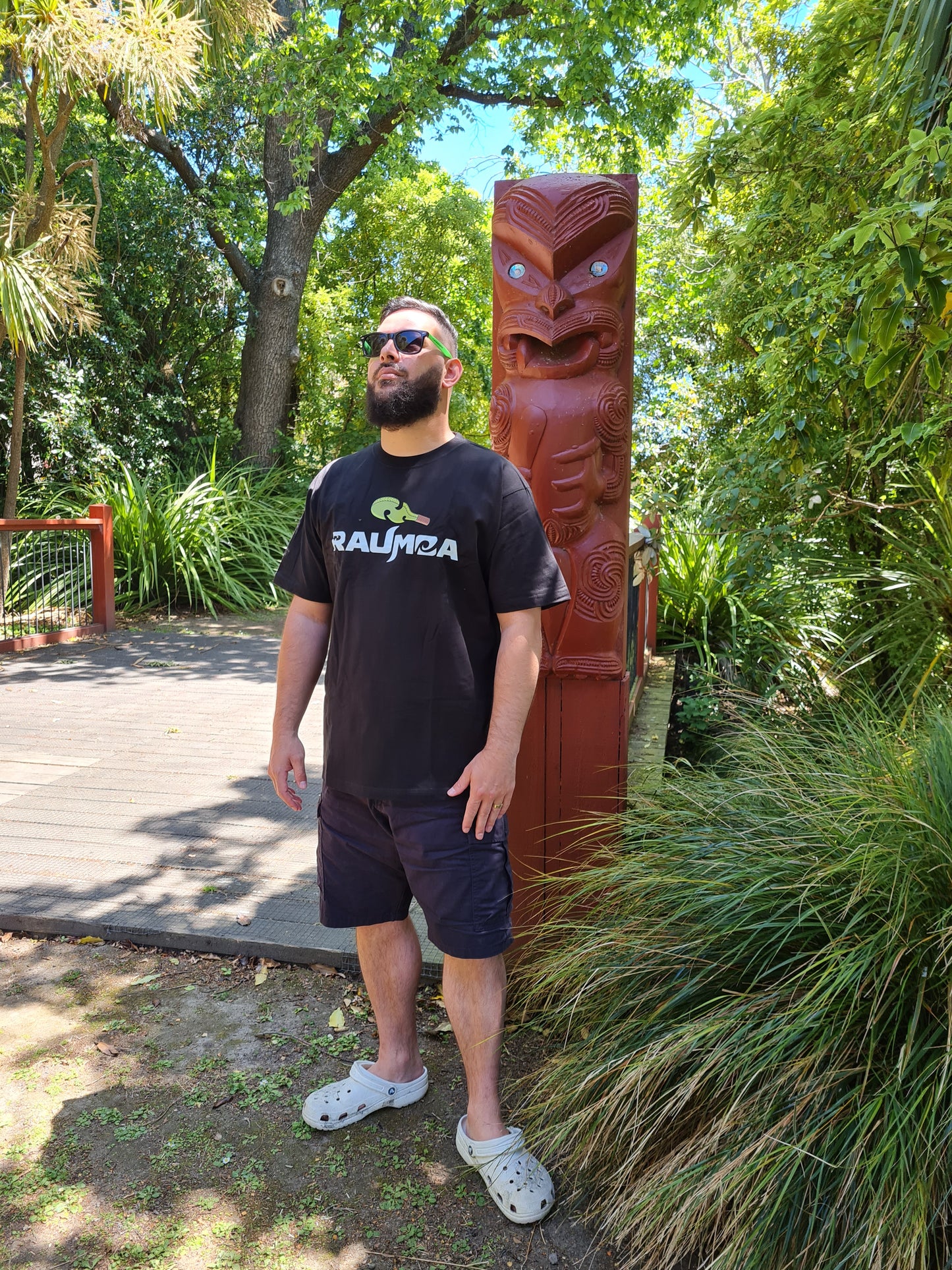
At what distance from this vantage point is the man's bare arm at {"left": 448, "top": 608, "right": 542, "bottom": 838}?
219 centimetres

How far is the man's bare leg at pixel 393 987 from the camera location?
247cm

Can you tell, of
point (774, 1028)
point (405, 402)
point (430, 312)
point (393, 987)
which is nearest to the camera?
point (774, 1028)

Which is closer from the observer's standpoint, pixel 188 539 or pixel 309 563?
pixel 309 563

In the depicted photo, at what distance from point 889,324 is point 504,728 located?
1.27 m

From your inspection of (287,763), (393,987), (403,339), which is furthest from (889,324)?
(393,987)

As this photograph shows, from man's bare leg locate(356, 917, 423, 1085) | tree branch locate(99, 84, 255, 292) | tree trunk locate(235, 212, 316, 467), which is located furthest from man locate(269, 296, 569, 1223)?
tree branch locate(99, 84, 255, 292)

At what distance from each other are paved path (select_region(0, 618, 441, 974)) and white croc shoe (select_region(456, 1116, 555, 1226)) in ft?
2.96

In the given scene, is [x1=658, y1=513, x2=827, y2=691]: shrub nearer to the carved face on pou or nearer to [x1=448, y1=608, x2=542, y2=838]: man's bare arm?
the carved face on pou

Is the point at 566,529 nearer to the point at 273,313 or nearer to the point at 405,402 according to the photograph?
the point at 405,402

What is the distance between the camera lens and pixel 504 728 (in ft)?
7.20

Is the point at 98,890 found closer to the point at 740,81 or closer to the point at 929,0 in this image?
the point at 929,0

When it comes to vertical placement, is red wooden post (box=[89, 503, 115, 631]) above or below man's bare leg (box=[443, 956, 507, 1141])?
above

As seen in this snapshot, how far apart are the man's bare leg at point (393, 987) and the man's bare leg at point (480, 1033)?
0.21m

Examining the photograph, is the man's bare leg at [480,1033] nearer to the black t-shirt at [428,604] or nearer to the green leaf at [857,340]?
the black t-shirt at [428,604]
